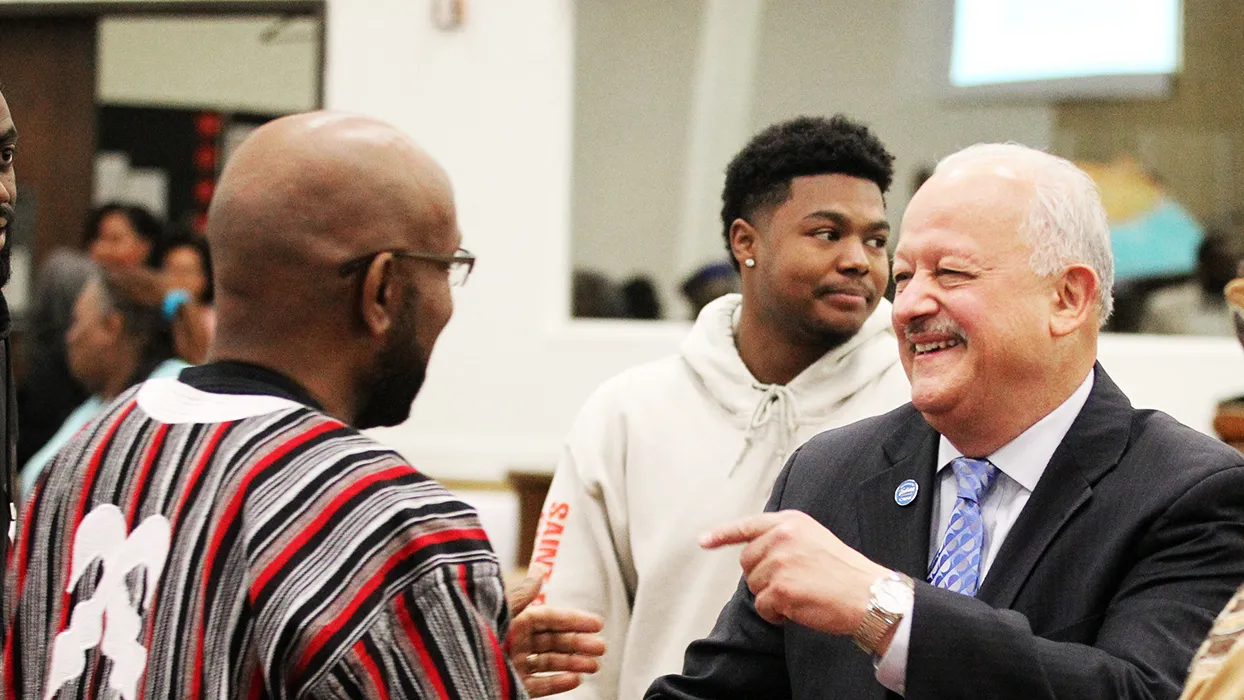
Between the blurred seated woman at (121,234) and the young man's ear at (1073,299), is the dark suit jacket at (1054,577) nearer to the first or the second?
the young man's ear at (1073,299)

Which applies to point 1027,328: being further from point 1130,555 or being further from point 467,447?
point 467,447

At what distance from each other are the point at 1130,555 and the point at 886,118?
5098 mm

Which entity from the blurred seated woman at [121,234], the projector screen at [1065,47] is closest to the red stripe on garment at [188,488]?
the blurred seated woman at [121,234]

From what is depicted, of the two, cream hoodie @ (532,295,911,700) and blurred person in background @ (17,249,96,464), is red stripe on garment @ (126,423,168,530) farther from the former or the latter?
blurred person in background @ (17,249,96,464)

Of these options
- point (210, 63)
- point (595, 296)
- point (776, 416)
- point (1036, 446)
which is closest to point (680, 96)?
point (595, 296)

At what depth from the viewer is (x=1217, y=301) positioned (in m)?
6.85

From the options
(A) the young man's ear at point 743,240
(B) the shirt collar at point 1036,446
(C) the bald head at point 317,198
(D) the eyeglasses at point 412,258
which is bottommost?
(B) the shirt collar at point 1036,446

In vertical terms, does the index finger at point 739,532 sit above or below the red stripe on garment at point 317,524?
below

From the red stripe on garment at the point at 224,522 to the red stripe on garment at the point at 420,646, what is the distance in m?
0.21

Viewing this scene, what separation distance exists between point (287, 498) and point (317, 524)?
5cm

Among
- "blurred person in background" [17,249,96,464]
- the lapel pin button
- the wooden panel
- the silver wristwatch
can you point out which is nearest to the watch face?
the silver wristwatch

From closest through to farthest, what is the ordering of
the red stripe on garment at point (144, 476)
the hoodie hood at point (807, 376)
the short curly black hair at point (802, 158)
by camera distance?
the red stripe on garment at point (144, 476), the hoodie hood at point (807, 376), the short curly black hair at point (802, 158)

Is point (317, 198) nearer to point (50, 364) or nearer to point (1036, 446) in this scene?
point (1036, 446)

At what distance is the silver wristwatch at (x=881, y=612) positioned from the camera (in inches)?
79.0
